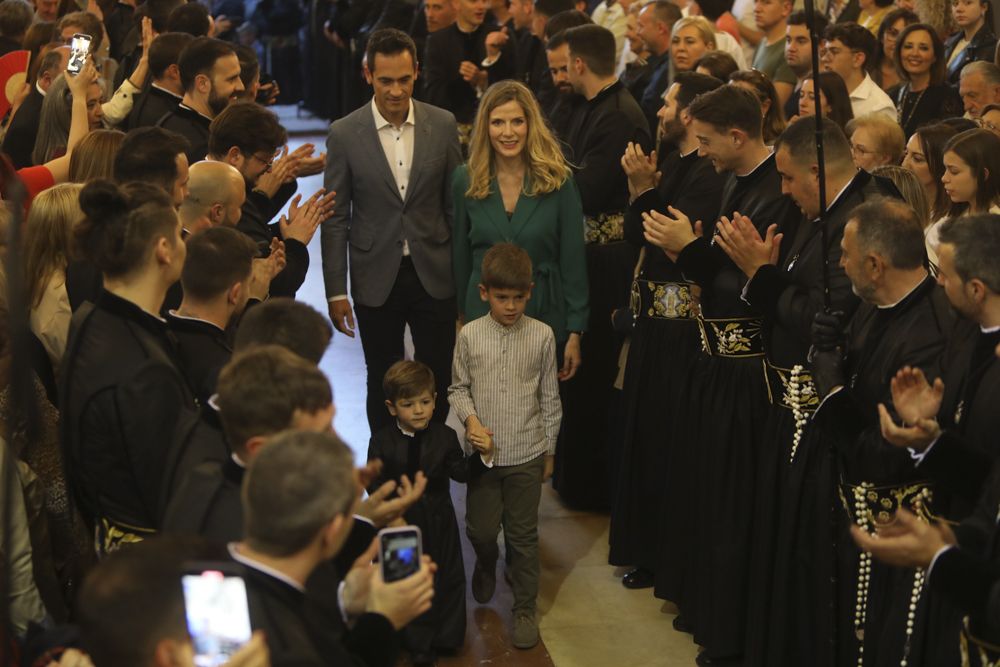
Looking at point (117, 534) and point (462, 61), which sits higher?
point (462, 61)

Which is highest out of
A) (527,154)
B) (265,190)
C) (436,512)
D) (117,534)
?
(527,154)

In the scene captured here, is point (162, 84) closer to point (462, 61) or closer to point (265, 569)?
point (462, 61)

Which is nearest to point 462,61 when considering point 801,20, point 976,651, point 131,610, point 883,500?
point 801,20

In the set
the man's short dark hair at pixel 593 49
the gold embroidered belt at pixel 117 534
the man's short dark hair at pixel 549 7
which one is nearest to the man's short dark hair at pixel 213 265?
the gold embroidered belt at pixel 117 534

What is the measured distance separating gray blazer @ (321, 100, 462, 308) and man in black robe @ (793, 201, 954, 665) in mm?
2047

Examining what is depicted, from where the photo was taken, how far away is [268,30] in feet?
55.1

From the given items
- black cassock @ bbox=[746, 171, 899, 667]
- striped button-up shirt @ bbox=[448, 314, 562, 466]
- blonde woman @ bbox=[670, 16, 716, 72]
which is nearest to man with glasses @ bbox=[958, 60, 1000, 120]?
blonde woman @ bbox=[670, 16, 716, 72]

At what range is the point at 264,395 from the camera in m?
2.82

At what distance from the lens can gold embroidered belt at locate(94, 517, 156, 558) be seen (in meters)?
3.36

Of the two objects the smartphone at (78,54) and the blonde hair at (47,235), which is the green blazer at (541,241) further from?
the smartphone at (78,54)

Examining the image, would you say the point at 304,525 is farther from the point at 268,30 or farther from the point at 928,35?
the point at 268,30

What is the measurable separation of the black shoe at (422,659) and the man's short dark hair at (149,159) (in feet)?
5.96

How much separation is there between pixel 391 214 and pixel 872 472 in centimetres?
239

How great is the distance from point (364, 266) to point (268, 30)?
1198 centimetres
